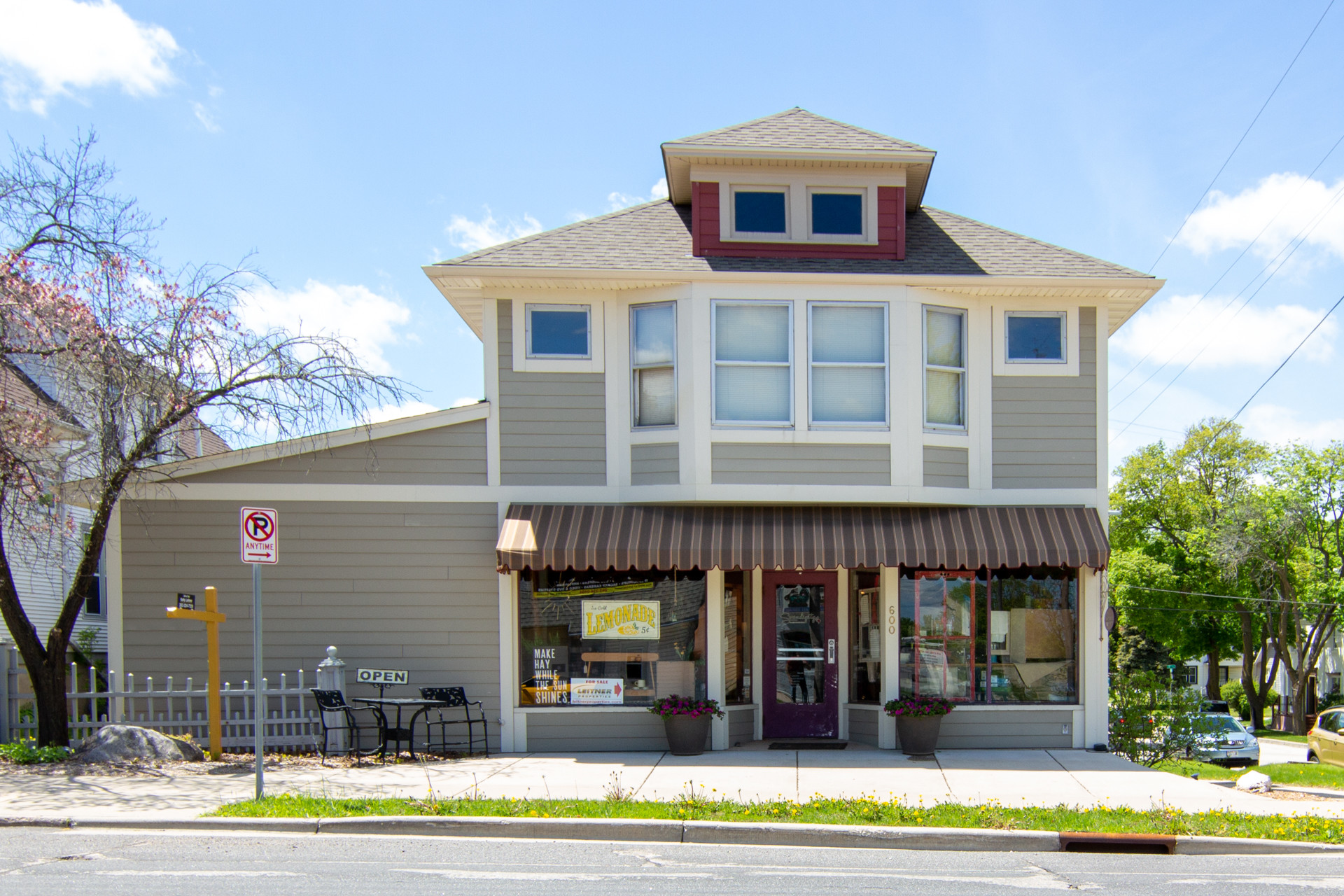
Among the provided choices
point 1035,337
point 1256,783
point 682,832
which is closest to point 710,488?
point 1035,337

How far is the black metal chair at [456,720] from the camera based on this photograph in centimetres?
1210

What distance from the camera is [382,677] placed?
12164mm

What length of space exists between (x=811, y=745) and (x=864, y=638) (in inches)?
60.7

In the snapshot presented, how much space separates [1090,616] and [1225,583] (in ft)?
113

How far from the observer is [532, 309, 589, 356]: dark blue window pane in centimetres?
1306

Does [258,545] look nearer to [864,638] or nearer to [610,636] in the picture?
[610,636]

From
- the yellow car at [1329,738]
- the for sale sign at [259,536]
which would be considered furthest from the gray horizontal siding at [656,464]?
the yellow car at [1329,738]

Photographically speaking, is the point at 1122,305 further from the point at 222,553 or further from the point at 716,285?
the point at 222,553

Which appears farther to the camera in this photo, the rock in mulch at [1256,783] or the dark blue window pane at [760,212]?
the dark blue window pane at [760,212]

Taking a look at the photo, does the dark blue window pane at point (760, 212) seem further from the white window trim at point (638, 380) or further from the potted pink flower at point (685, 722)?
the potted pink flower at point (685, 722)

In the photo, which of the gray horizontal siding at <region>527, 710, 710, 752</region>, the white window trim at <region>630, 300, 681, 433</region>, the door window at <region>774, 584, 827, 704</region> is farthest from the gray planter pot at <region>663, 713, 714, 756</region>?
the white window trim at <region>630, 300, 681, 433</region>

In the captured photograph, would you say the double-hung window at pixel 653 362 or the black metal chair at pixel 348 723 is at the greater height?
the double-hung window at pixel 653 362

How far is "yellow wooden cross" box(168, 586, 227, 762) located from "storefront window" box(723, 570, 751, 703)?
607 centimetres

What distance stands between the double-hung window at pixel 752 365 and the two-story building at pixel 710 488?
3cm
